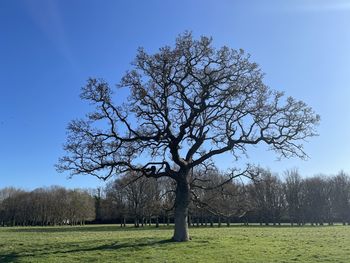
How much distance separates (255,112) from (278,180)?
333 feet

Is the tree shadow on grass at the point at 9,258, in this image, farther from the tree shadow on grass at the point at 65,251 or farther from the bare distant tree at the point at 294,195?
the bare distant tree at the point at 294,195

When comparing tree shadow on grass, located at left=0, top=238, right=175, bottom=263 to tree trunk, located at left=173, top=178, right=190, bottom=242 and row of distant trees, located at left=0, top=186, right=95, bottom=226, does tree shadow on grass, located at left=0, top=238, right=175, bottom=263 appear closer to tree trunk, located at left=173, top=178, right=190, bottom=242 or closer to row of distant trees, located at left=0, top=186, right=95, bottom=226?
tree trunk, located at left=173, top=178, right=190, bottom=242

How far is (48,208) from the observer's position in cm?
14012

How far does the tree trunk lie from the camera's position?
2912 cm

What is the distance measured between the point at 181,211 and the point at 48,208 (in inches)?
4766

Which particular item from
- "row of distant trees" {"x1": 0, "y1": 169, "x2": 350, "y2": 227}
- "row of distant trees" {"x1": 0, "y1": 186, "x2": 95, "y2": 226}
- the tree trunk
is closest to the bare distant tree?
"row of distant trees" {"x1": 0, "y1": 169, "x2": 350, "y2": 227}

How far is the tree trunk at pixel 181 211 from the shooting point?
95.6 feet

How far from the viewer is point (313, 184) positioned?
12600 cm

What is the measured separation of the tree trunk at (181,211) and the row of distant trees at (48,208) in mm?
108341

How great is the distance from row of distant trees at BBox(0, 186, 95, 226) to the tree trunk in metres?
108

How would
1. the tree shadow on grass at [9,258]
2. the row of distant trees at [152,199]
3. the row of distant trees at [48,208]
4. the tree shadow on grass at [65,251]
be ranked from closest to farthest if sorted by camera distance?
1. the tree shadow on grass at [9,258]
2. the tree shadow on grass at [65,251]
3. the row of distant trees at [152,199]
4. the row of distant trees at [48,208]

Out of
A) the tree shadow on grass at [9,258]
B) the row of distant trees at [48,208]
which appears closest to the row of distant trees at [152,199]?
the row of distant trees at [48,208]

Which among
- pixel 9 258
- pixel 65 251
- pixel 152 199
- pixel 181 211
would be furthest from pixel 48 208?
pixel 9 258

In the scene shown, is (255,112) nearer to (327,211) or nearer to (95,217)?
(327,211)
